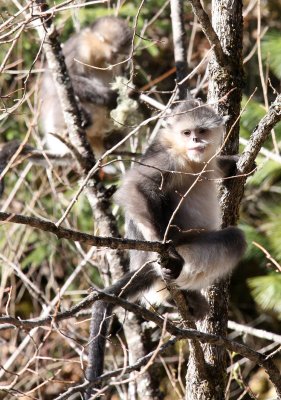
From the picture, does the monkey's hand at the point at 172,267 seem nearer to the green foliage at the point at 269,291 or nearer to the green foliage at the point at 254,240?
the green foliage at the point at 269,291

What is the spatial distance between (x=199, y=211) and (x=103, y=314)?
35.0 inches

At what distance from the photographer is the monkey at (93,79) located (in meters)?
6.63

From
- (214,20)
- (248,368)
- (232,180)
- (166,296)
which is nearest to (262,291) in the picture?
(248,368)

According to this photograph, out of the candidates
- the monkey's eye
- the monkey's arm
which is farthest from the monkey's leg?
the monkey's arm

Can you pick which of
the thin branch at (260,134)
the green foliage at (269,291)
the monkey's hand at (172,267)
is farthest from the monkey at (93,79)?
the monkey's hand at (172,267)

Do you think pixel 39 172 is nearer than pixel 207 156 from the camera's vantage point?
No

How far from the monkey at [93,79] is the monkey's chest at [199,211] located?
2367 mm

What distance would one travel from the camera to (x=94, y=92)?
262 inches

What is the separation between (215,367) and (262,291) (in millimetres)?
2602

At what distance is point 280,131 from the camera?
6.72m

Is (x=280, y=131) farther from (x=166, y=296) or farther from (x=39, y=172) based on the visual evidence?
(x=166, y=296)

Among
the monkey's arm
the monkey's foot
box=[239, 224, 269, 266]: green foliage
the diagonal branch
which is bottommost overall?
the monkey's foot

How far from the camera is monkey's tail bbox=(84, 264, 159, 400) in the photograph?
346cm

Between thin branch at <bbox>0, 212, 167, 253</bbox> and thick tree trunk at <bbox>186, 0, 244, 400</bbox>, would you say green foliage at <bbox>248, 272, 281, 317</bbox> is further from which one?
thin branch at <bbox>0, 212, 167, 253</bbox>
